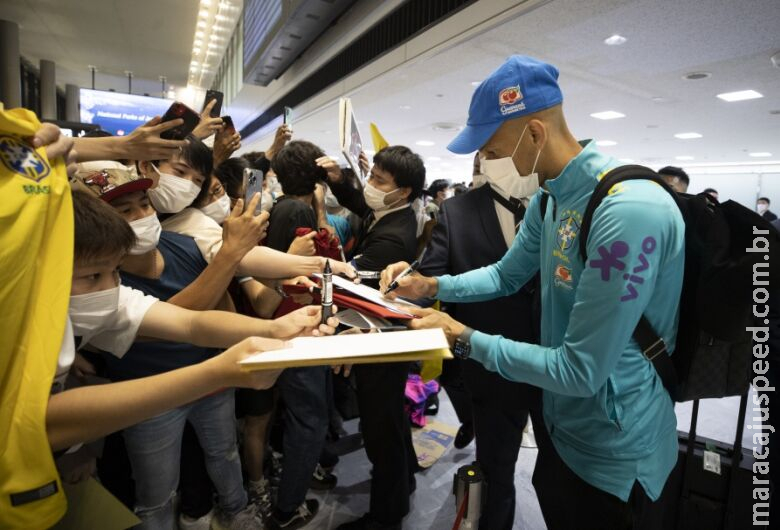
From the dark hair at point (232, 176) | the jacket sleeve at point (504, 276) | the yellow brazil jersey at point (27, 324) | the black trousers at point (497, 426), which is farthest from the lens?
the dark hair at point (232, 176)

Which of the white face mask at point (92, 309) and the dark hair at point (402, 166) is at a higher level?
the dark hair at point (402, 166)

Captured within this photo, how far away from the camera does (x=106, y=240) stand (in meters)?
0.99

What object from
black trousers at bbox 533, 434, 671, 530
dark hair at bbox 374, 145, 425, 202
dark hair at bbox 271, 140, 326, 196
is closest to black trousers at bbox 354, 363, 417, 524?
black trousers at bbox 533, 434, 671, 530

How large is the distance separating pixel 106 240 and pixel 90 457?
661mm

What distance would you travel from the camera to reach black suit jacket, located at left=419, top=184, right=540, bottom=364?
1.79 metres

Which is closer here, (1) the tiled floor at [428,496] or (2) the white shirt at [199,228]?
(2) the white shirt at [199,228]

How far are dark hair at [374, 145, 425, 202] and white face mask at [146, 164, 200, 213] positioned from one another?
90 cm

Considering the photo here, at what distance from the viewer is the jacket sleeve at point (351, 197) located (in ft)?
9.61

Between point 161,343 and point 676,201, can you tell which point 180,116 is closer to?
point 161,343

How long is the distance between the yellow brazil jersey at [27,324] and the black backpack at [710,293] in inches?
46.2

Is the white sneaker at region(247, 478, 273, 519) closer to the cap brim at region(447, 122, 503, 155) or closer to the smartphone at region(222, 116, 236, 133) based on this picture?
the smartphone at region(222, 116, 236, 133)

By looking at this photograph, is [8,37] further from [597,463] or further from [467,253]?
[597,463]

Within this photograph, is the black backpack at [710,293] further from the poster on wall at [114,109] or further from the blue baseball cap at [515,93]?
the poster on wall at [114,109]

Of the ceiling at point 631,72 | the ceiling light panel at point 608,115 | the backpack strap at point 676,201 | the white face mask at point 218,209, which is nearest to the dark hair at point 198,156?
the white face mask at point 218,209
